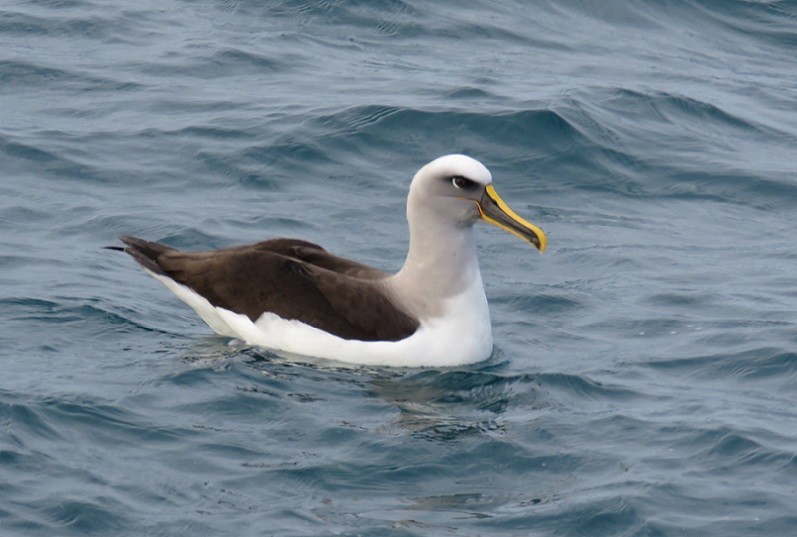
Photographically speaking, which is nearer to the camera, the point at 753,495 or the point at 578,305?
the point at 753,495

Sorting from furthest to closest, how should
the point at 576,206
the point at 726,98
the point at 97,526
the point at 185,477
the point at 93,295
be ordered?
the point at 726,98, the point at 576,206, the point at 93,295, the point at 185,477, the point at 97,526

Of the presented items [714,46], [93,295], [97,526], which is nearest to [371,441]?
[97,526]

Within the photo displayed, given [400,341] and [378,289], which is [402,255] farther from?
[400,341]

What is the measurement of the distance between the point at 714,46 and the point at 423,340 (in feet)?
35.3

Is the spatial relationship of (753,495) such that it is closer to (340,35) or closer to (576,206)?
(576,206)

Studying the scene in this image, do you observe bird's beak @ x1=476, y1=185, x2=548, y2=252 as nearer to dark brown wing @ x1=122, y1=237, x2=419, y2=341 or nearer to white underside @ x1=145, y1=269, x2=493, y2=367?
white underside @ x1=145, y1=269, x2=493, y2=367

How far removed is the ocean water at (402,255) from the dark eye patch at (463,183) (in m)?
1.22

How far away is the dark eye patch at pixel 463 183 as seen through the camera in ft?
35.7

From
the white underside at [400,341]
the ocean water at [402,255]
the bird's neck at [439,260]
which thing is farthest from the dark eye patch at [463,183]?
the ocean water at [402,255]

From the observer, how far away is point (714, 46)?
20.2 m

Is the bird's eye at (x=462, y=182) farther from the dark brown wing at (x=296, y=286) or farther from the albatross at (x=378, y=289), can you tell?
the dark brown wing at (x=296, y=286)

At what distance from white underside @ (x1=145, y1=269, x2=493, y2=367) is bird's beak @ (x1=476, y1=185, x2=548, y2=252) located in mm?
432

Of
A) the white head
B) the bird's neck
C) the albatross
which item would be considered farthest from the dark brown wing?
the white head

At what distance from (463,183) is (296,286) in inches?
→ 52.8
